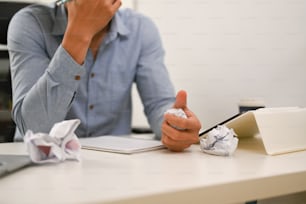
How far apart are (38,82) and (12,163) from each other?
0.33 m

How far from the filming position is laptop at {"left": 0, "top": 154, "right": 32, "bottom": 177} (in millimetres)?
515

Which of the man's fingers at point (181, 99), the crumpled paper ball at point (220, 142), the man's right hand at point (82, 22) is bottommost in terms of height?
the crumpled paper ball at point (220, 142)

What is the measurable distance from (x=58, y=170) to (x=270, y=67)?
0.68 metres

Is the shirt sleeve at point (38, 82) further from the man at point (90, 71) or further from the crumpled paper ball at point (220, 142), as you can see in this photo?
the crumpled paper ball at point (220, 142)

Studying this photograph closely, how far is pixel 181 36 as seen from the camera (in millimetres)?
1359

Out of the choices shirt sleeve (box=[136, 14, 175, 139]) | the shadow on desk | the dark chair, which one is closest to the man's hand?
the shadow on desk

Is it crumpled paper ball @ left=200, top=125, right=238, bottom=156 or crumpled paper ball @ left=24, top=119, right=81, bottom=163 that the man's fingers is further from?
crumpled paper ball @ left=24, top=119, right=81, bottom=163

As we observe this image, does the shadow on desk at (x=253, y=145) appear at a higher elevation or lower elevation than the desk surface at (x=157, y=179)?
lower

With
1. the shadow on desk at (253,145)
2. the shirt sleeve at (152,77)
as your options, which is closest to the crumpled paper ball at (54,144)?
the shadow on desk at (253,145)

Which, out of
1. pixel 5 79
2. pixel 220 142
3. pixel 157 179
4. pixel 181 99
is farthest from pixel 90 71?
pixel 157 179

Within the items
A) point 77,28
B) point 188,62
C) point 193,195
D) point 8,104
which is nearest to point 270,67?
point 188,62

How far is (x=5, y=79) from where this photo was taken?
3.90ft

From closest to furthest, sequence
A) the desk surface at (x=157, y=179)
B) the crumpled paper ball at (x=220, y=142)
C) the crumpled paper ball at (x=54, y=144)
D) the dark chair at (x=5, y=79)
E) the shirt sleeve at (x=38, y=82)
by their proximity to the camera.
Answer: the desk surface at (x=157, y=179)
the crumpled paper ball at (x=54, y=144)
the crumpled paper ball at (x=220, y=142)
the shirt sleeve at (x=38, y=82)
the dark chair at (x=5, y=79)

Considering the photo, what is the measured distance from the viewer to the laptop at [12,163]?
515 mm
